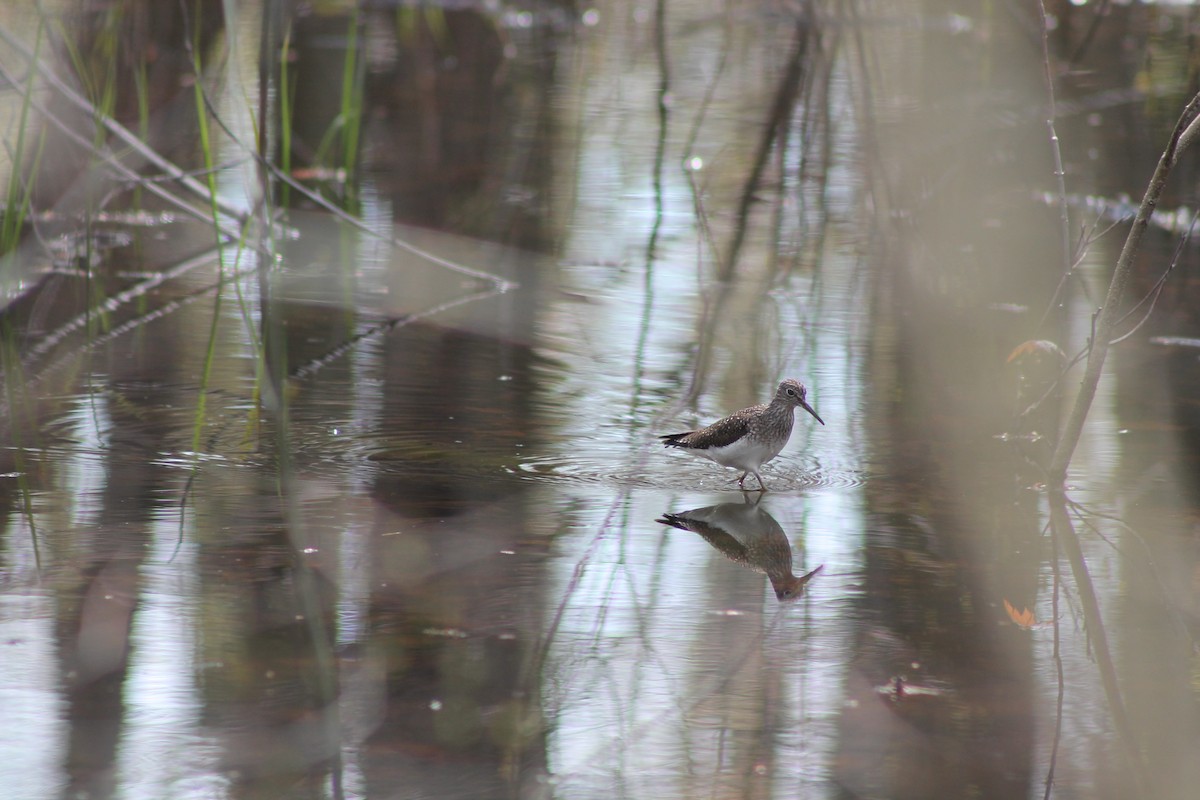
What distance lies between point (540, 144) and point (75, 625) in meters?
8.53

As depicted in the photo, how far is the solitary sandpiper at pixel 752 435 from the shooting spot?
553cm

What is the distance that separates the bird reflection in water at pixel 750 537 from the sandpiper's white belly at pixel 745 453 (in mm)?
154

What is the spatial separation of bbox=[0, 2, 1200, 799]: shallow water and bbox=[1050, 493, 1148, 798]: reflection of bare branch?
1 centimetres

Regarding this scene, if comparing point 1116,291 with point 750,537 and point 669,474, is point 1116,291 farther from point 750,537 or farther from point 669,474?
point 669,474

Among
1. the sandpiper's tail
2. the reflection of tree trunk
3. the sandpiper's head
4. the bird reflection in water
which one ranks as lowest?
the bird reflection in water

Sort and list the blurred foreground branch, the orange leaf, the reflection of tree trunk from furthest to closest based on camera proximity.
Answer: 1. the reflection of tree trunk
2. the blurred foreground branch
3. the orange leaf

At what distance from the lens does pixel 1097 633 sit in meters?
4.63

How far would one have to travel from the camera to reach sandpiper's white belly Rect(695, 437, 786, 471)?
217 inches

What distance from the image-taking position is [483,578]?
4.78 meters

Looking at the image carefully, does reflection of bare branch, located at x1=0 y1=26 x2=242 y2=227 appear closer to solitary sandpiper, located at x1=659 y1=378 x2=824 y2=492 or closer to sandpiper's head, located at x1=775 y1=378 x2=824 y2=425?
solitary sandpiper, located at x1=659 y1=378 x2=824 y2=492

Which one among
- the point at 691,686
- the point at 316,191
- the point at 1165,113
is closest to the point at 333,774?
the point at 691,686

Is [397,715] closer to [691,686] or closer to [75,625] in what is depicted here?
[691,686]

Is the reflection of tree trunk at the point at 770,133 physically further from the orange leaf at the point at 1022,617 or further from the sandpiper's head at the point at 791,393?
the orange leaf at the point at 1022,617

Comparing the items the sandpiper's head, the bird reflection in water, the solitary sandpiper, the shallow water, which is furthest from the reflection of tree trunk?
the bird reflection in water
